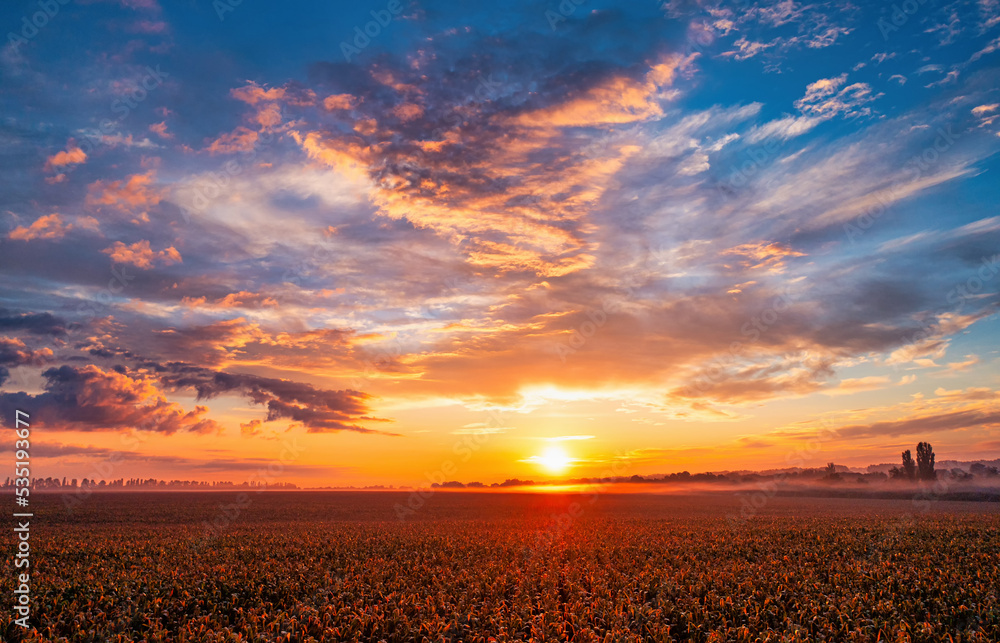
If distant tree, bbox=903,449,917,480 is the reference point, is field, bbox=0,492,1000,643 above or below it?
above

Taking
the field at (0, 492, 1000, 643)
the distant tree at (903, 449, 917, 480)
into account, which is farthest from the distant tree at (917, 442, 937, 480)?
the field at (0, 492, 1000, 643)

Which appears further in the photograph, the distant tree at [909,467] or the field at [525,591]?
the distant tree at [909,467]

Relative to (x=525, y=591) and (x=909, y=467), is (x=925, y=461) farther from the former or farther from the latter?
(x=525, y=591)

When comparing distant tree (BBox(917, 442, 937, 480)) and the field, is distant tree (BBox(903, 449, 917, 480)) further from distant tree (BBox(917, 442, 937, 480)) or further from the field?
the field

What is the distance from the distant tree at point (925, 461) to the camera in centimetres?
18675

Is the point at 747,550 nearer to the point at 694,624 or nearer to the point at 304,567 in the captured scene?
the point at 694,624

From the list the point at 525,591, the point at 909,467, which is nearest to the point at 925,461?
the point at 909,467

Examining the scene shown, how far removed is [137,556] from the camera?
30.7 metres

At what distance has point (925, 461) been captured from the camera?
188750mm

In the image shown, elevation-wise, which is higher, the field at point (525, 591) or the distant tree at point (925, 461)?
the field at point (525, 591)

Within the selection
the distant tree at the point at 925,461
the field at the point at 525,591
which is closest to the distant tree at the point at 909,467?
the distant tree at the point at 925,461

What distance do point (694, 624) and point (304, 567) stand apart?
18.8m

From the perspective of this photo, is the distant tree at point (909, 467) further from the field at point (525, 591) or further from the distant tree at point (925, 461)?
the field at point (525, 591)

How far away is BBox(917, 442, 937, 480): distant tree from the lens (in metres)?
187
